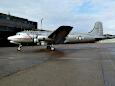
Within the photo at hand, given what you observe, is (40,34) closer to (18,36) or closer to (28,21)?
(18,36)

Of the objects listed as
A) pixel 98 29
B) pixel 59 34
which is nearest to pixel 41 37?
pixel 59 34

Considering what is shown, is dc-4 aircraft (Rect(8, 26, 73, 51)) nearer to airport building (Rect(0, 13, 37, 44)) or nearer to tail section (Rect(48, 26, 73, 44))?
tail section (Rect(48, 26, 73, 44))

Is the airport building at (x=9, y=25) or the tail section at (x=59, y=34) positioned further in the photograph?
the airport building at (x=9, y=25)

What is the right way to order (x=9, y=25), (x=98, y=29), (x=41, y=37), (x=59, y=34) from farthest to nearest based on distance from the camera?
(x=9, y=25) < (x=98, y=29) < (x=59, y=34) < (x=41, y=37)

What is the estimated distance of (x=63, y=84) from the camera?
27.4ft

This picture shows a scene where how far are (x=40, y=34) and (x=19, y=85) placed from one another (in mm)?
21557

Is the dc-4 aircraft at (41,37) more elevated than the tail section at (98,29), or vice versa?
the tail section at (98,29)

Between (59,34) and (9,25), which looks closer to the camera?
(59,34)

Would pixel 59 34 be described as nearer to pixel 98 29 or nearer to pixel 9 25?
pixel 98 29

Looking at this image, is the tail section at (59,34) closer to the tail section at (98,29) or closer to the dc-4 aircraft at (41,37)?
the dc-4 aircraft at (41,37)

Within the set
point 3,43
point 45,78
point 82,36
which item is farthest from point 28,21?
point 45,78

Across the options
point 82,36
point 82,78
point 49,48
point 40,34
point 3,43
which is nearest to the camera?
point 82,78

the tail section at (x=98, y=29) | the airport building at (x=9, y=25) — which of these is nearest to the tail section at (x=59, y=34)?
the tail section at (x=98, y=29)

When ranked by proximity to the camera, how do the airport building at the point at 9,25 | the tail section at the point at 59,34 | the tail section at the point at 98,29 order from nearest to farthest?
the tail section at the point at 59,34 < the tail section at the point at 98,29 < the airport building at the point at 9,25
